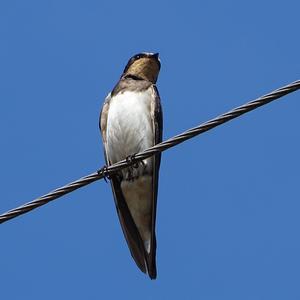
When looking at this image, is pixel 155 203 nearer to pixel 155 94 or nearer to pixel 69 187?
pixel 155 94

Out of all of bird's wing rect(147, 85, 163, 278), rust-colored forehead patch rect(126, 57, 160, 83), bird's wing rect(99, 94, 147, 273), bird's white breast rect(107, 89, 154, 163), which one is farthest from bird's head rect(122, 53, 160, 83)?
bird's white breast rect(107, 89, 154, 163)

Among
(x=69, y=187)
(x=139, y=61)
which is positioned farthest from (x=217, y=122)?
(x=139, y=61)

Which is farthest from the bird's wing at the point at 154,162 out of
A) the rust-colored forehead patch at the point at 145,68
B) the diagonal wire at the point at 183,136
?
the diagonal wire at the point at 183,136

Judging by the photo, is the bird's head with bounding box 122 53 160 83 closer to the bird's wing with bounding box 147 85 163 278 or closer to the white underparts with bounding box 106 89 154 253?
the bird's wing with bounding box 147 85 163 278

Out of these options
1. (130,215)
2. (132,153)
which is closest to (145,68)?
(132,153)

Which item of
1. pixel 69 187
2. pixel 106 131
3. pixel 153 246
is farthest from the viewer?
pixel 106 131

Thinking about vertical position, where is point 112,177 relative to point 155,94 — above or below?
below

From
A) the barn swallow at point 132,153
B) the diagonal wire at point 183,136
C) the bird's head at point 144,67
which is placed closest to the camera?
the diagonal wire at point 183,136

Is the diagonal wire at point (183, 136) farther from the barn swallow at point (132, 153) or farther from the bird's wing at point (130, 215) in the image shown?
the barn swallow at point (132, 153)
